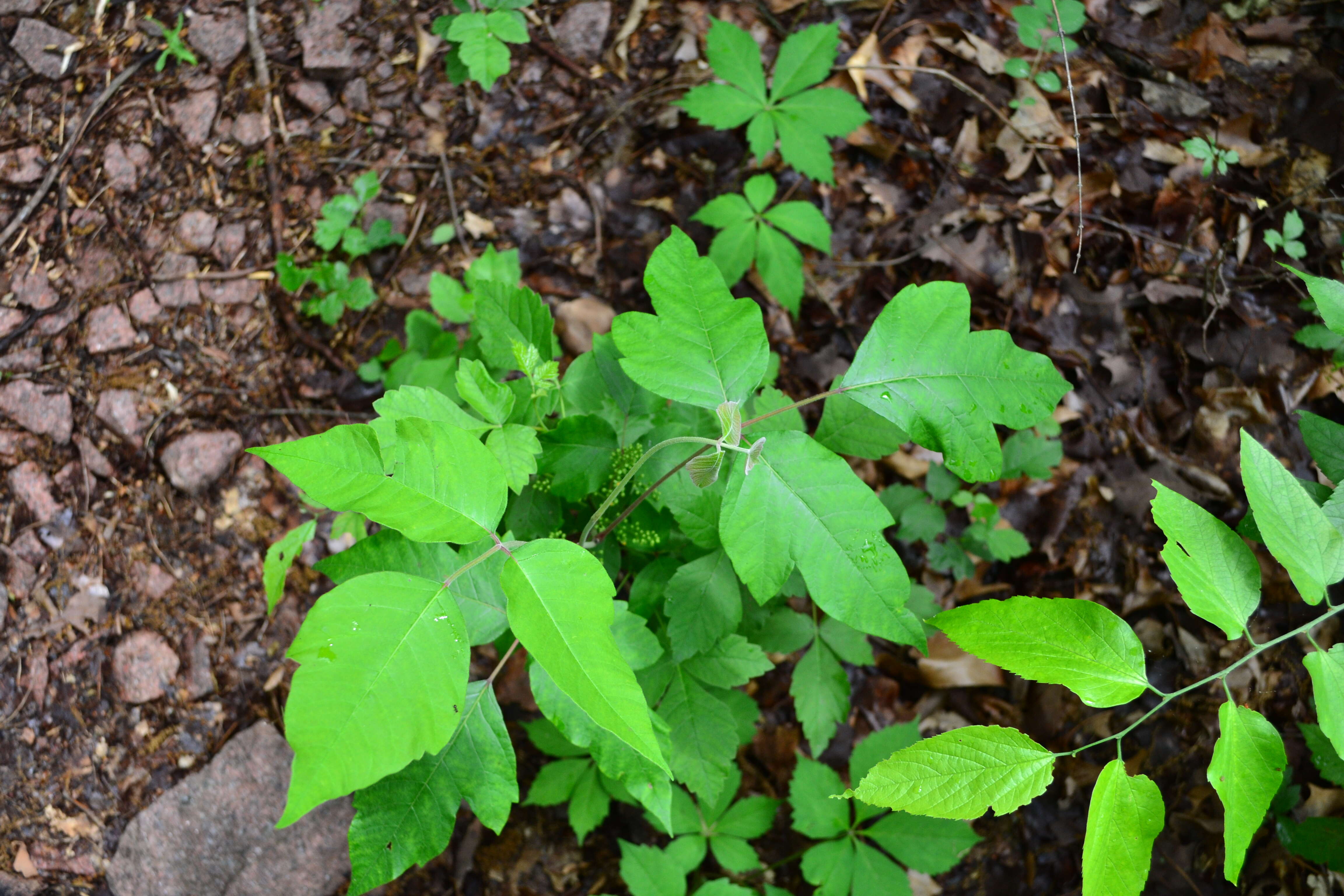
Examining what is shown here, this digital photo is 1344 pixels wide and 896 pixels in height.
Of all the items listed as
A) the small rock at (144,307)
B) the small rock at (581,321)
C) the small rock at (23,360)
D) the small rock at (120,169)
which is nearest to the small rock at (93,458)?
the small rock at (23,360)

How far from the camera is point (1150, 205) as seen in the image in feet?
9.41

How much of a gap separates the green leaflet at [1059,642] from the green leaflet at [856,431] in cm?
60

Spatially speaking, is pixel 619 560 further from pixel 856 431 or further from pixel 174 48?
pixel 174 48

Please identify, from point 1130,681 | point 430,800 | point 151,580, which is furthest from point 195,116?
point 1130,681

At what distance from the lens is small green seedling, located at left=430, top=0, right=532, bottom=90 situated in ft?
8.45

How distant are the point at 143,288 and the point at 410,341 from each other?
44.4 inches

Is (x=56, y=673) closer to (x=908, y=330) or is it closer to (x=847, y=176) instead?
(x=908, y=330)

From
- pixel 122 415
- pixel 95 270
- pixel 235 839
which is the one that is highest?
pixel 95 270

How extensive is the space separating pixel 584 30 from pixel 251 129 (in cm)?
140

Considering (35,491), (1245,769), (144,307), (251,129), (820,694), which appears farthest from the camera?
(251,129)

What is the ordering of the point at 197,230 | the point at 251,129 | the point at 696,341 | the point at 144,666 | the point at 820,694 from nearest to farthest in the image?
the point at 696,341
the point at 820,694
the point at 144,666
the point at 197,230
the point at 251,129

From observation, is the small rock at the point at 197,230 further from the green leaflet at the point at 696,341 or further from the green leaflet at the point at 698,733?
the green leaflet at the point at 698,733

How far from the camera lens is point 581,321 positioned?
2748mm

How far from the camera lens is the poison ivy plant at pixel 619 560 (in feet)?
3.48
